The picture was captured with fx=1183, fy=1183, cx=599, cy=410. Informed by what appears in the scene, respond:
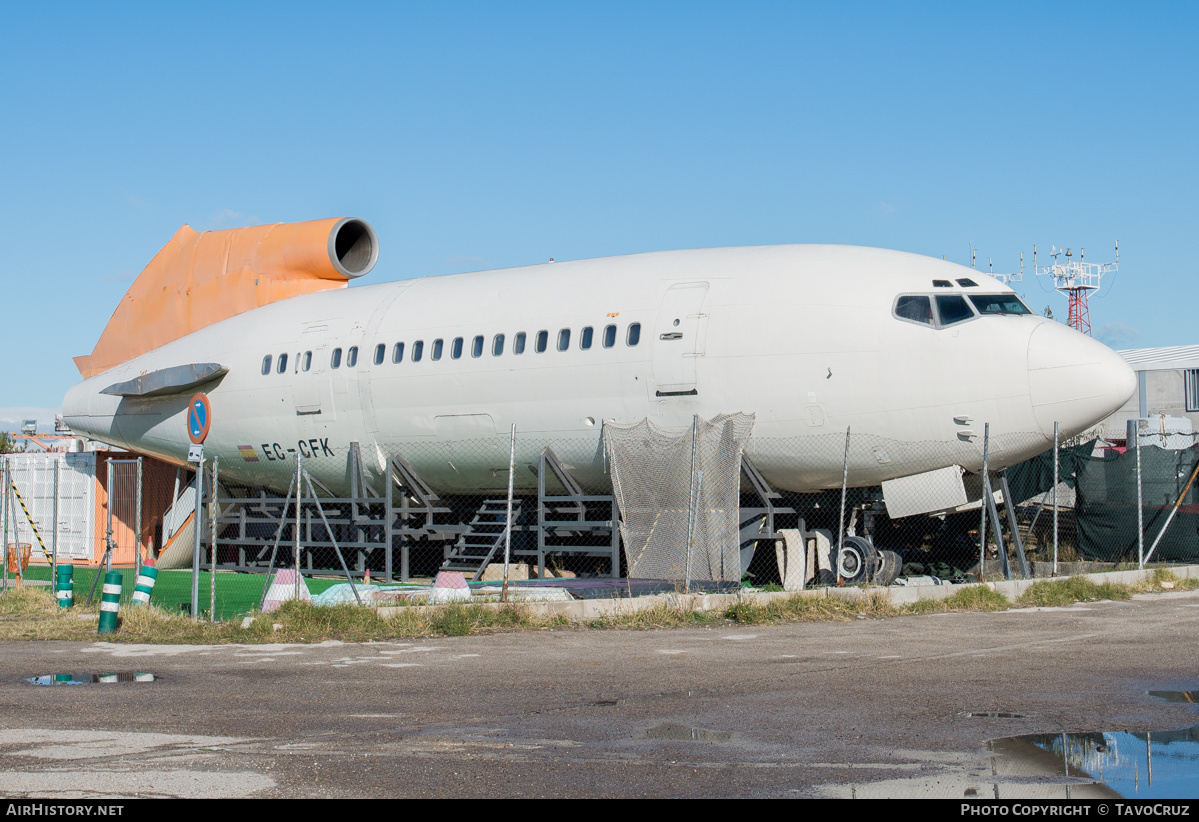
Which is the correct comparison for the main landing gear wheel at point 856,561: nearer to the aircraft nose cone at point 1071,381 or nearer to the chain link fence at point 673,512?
the chain link fence at point 673,512

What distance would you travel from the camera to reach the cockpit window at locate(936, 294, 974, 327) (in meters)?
16.1

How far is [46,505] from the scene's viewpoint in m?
29.1

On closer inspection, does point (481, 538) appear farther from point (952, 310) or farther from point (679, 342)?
point (952, 310)

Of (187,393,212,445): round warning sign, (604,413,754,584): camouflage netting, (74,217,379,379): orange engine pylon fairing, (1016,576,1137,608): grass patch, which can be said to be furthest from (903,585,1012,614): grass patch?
(74,217,379,379): orange engine pylon fairing

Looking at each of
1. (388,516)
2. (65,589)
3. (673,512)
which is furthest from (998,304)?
(65,589)

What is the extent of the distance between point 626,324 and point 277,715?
10.4 meters

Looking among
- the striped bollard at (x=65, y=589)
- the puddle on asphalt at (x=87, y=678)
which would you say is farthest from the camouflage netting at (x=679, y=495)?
the puddle on asphalt at (x=87, y=678)

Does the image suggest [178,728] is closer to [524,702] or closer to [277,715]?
[277,715]

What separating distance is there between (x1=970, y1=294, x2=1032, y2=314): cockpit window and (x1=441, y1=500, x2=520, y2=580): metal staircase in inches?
319

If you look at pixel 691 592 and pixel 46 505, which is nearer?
pixel 691 592

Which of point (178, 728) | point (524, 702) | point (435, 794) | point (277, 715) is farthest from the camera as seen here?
point (524, 702)

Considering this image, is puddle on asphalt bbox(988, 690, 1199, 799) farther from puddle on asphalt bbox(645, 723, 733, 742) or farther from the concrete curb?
the concrete curb
